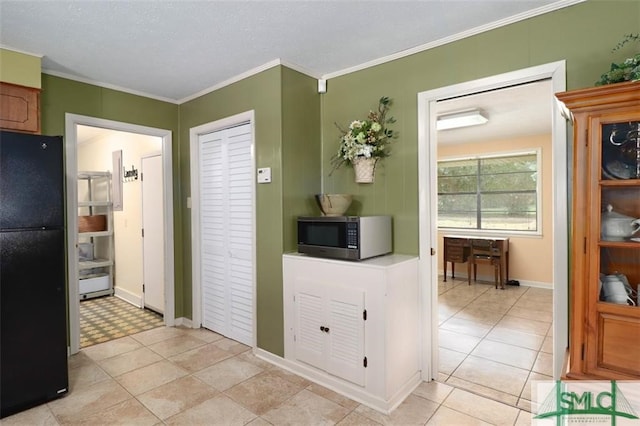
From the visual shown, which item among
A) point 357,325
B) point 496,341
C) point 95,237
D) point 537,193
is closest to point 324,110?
point 357,325

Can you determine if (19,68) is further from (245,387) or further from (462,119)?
(462,119)

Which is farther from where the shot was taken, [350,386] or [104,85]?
[104,85]

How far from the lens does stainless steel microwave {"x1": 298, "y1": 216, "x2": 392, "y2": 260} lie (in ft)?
7.89

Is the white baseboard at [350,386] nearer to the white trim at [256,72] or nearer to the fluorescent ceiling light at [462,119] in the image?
the white trim at [256,72]

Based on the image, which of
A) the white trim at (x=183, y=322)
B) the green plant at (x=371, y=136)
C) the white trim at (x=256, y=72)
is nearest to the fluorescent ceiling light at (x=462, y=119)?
the green plant at (x=371, y=136)

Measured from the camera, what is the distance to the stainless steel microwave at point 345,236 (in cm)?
241

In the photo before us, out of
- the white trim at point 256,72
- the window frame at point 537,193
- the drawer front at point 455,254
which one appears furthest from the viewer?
the drawer front at point 455,254

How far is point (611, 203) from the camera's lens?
1682mm

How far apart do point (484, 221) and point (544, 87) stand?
10.5ft

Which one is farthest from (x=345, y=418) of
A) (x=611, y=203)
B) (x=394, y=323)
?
(x=611, y=203)

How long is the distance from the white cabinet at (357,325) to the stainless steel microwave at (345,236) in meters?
0.06

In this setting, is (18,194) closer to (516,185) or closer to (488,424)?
(488,424)

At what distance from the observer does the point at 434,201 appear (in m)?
2.64

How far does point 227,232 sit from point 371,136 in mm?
1721
